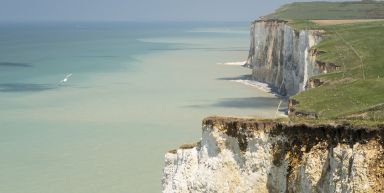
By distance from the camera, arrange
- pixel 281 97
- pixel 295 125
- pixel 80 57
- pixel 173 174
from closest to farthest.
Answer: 1. pixel 295 125
2. pixel 173 174
3. pixel 281 97
4. pixel 80 57

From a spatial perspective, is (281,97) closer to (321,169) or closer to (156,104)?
(156,104)

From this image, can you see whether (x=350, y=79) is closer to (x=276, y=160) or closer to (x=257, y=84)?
(x=276, y=160)

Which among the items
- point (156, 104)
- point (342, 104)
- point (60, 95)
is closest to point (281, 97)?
point (156, 104)

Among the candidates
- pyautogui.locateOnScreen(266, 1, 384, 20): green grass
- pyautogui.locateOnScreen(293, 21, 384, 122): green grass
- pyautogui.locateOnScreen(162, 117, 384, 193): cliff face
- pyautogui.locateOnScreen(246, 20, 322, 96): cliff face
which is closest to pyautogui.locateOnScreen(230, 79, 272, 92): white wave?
pyautogui.locateOnScreen(246, 20, 322, 96): cliff face

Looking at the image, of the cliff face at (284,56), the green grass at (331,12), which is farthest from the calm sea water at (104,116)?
the green grass at (331,12)

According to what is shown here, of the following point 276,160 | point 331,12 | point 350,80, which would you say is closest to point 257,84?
point 331,12
